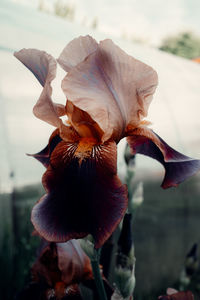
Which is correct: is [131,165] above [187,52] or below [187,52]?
above

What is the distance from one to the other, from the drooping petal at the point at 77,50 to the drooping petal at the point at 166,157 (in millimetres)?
152

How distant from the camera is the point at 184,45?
17969mm

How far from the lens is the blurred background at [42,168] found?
2301 mm

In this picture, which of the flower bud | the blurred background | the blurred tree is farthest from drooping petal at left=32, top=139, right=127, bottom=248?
the blurred tree

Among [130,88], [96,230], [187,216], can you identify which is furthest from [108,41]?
[187,216]

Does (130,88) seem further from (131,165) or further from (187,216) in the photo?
(187,216)

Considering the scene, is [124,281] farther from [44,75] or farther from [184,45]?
[184,45]

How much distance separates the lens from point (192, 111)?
310 cm

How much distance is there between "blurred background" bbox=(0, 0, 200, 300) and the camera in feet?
7.55

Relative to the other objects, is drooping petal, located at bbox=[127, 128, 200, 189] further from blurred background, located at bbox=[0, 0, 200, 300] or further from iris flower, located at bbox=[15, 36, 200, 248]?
blurred background, located at bbox=[0, 0, 200, 300]

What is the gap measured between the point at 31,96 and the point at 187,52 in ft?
54.5

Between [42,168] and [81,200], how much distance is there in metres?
1.86

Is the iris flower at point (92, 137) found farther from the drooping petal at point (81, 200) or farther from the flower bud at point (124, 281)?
the flower bud at point (124, 281)

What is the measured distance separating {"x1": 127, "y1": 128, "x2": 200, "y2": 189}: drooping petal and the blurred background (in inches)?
52.6
